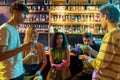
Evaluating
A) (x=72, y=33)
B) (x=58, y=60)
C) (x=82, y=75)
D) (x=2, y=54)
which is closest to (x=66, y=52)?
(x=58, y=60)

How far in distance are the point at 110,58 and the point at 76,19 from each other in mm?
5401

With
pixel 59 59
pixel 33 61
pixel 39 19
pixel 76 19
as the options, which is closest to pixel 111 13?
pixel 33 61

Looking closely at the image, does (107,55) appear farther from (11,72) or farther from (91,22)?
(91,22)

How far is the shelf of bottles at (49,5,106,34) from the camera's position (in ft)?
24.7

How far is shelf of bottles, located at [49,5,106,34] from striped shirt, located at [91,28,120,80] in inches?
206

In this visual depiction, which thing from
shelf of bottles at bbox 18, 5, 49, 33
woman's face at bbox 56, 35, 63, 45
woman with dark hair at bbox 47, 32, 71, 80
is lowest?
woman with dark hair at bbox 47, 32, 71, 80

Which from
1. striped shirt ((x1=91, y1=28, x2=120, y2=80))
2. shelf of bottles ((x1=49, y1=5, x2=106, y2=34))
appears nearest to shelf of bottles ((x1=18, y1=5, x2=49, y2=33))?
shelf of bottles ((x1=49, y1=5, x2=106, y2=34))

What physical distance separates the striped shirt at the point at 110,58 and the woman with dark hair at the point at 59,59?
1692 mm

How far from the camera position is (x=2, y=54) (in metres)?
1.84

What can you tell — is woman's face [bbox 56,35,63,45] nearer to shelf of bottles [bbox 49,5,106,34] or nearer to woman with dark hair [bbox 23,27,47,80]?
woman with dark hair [bbox 23,27,47,80]

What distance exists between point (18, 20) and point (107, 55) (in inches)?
37.6

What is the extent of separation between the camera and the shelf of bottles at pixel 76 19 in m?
7.54

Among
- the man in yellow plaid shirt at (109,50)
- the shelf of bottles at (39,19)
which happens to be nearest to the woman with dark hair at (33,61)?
the man in yellow plaid shirt at (109,50)

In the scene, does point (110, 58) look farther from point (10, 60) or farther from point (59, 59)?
point (59, 59)
